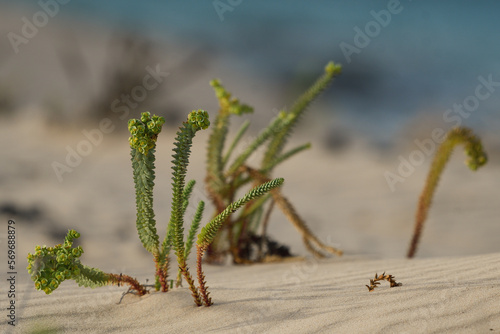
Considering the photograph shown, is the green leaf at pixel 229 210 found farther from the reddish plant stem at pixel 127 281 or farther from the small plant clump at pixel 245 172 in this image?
the small plant clump at pixel 245 172

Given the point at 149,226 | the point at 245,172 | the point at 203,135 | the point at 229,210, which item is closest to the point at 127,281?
the point at 149,226

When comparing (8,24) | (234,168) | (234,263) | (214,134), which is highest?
(8,24)

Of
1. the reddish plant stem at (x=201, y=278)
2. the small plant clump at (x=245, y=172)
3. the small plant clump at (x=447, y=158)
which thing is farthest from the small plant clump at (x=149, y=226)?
the small plant clump at (x=447, y=158)

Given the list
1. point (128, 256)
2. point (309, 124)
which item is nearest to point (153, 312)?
point (128, 256)

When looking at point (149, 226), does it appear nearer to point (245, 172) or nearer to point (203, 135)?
point (245, 172)

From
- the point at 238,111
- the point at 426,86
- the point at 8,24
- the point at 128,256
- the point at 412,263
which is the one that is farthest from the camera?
the point at 426,86

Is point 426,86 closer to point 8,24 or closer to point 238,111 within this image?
point 8,24
